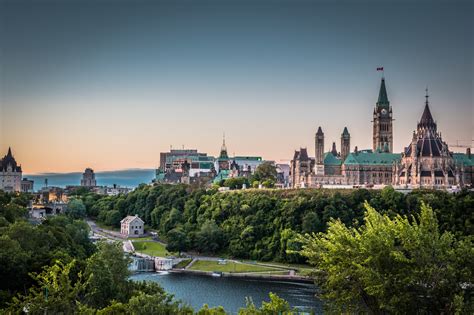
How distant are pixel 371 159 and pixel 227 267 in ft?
160

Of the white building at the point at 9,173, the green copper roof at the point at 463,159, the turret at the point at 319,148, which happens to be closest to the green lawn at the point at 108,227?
the turret at the point at 319,148

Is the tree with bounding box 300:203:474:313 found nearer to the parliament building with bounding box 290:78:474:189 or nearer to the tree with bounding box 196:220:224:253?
the tree with bounding box 196:220:224:253

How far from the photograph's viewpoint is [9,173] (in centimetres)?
18488

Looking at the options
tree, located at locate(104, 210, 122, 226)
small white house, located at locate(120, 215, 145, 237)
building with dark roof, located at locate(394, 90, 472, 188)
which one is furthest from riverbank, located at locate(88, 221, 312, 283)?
building with dark roof, located at locate(394, 90, 472, 188)

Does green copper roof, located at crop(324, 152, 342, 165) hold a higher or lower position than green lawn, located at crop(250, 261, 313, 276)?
higher

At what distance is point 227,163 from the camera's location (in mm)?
180375

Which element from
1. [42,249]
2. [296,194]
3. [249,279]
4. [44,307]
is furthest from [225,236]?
[44,307]

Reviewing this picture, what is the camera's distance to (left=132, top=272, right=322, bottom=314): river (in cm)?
6219

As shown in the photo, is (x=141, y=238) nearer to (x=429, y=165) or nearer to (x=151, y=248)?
(x=151, y=248)

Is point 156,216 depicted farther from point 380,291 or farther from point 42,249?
point 380,291

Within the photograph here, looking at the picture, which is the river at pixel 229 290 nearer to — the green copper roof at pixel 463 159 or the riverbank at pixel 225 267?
the riverbank at pixel 225 267

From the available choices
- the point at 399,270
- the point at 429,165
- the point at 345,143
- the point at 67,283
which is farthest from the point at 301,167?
the point at 399,270

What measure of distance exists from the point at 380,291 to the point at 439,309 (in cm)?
291

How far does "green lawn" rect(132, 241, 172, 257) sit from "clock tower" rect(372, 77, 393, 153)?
58.6 meters
